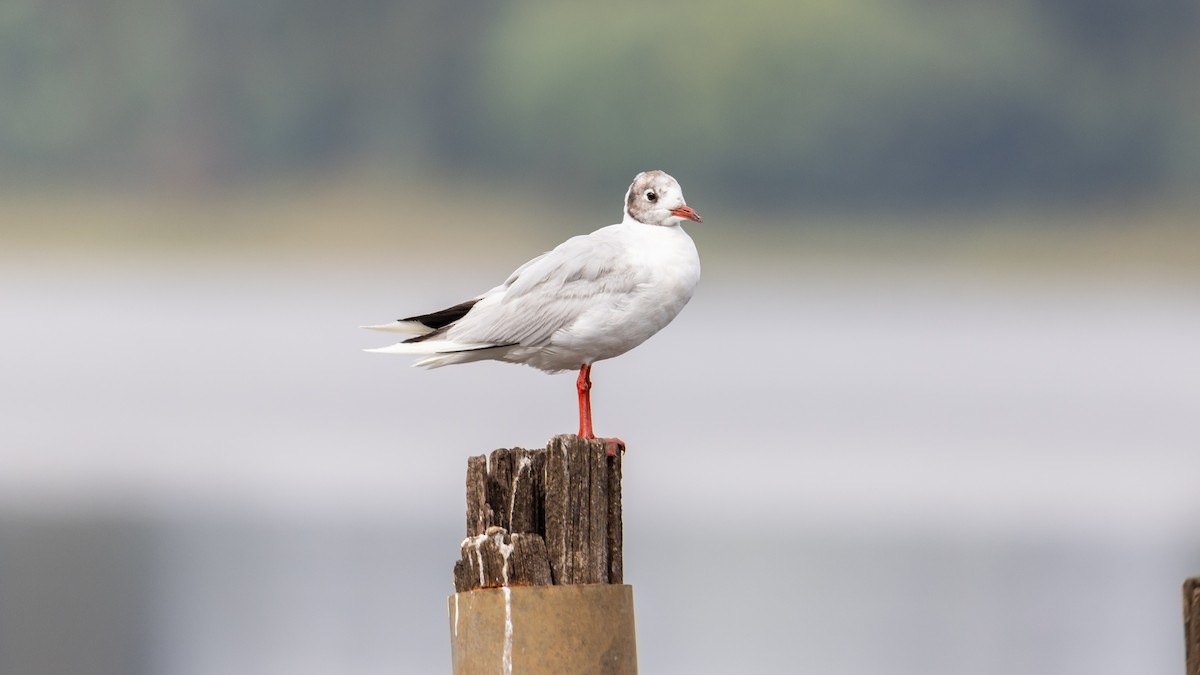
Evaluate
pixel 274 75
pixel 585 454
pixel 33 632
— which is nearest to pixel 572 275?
→ pixel 585 454

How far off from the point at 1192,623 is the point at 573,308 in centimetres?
302

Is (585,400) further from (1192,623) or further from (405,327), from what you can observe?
(1192,623)

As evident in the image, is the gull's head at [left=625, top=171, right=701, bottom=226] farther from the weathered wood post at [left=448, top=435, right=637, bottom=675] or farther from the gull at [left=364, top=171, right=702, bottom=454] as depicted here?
the weathered wood post at [left=448, top=435, right=637, bottom=675]

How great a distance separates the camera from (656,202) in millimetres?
6723

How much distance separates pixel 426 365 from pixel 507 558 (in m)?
1.65

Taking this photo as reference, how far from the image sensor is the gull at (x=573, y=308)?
6461mm

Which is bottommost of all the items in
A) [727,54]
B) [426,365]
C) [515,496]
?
[515,496]

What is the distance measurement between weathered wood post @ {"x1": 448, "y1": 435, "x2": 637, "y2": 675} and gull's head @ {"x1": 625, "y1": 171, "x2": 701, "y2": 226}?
1.62 m

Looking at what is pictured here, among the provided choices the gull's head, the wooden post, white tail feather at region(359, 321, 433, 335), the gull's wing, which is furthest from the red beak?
the wooden post

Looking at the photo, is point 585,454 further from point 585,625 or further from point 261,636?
point 261,636

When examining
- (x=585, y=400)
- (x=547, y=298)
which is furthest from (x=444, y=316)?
(x=585, y=400)

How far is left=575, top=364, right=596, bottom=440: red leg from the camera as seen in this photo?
657 cm

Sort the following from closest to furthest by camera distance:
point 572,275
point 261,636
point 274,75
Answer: point 572,275
point 261,636
point 274,75

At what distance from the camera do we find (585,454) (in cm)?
514
